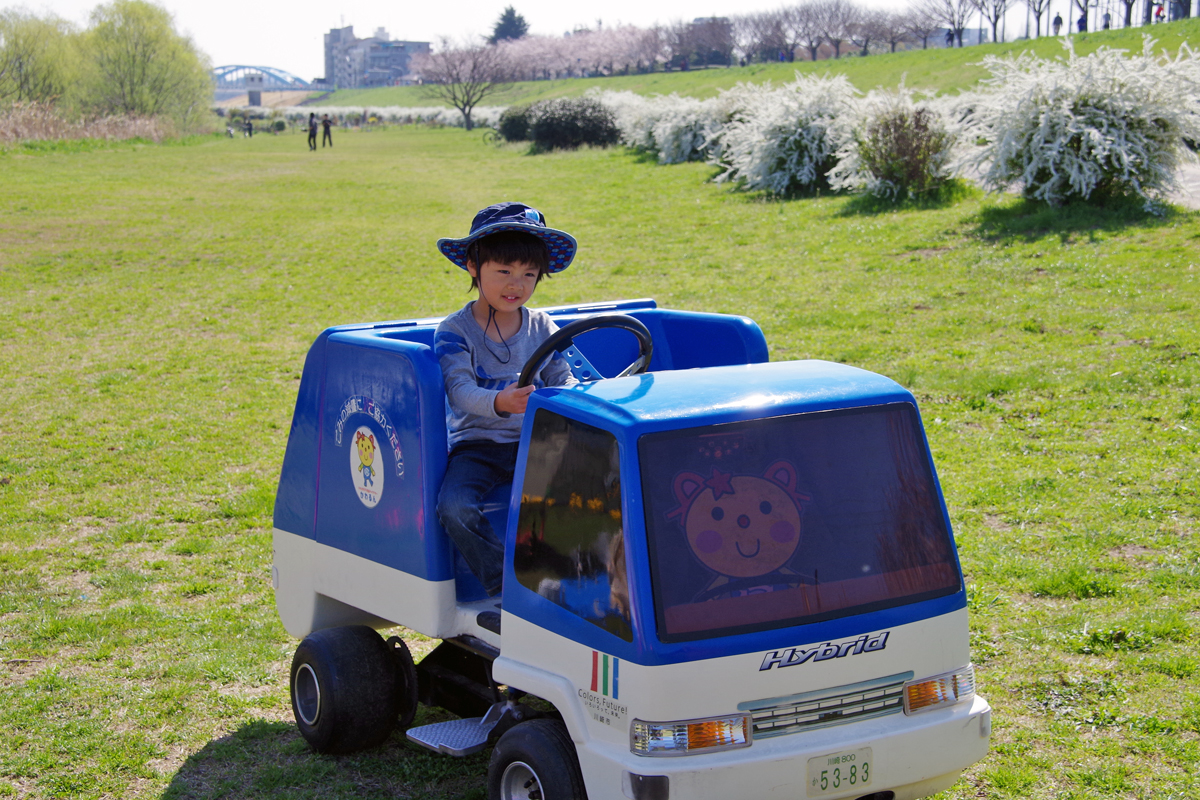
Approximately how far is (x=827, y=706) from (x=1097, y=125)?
1290cm

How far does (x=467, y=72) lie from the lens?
91938 millimetres

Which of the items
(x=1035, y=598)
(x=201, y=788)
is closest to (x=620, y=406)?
(x=201, y=788)

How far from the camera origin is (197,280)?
16.0 metres

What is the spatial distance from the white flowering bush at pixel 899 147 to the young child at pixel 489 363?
1388 centimetres

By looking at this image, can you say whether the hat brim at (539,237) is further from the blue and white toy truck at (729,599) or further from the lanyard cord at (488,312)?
the blue and white toy truck at (729,599)

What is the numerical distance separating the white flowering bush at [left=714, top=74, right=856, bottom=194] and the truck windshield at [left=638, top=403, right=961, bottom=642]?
57.7 ft

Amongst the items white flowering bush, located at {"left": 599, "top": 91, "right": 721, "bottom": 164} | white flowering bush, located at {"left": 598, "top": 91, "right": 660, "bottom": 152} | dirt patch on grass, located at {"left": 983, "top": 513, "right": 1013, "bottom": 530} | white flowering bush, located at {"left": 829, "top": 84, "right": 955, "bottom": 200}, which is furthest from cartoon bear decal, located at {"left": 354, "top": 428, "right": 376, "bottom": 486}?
white flowering bush, located at {"left": 598, "top": 91, "right": 660, "bottom": 152}

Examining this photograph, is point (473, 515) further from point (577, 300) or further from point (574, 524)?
point (577, 300)

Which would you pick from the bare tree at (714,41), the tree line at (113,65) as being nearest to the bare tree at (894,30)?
the bare tree at (714,41)

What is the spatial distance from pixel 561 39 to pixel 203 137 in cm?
9071

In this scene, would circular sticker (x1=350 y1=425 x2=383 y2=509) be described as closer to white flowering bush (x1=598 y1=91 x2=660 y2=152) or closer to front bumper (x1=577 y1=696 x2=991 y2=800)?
front bumper (x1=577 y1=696 x2=991 y2=800)

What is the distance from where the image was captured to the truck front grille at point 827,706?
2.72 meters

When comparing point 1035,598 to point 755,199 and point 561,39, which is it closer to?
point 755,199

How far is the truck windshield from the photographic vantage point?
2.71 metres
